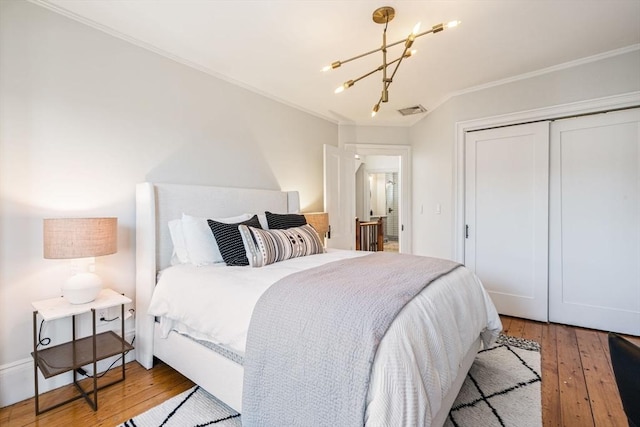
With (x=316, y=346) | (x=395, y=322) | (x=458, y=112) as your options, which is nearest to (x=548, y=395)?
(x=395, y=322)

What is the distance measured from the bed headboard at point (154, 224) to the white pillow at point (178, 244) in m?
0.07

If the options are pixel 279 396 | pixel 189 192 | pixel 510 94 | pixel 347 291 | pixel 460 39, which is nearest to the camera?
pixel 279 396

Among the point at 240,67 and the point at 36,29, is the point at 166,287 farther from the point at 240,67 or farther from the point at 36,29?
the point at 240,67

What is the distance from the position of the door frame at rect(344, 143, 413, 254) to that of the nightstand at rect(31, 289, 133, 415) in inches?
144

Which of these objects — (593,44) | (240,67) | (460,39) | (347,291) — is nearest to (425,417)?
(347,291)

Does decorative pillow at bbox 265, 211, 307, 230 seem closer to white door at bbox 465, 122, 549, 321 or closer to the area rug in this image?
the area rug

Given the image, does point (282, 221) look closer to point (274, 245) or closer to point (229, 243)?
point (274, 245)

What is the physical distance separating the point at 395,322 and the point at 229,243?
1432mm

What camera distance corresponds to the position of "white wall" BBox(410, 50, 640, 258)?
277cm

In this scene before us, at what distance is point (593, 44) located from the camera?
8.45ft

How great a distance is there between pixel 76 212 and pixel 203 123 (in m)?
1.27

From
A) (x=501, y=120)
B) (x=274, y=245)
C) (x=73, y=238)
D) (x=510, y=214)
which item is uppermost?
(x=501, y=120)

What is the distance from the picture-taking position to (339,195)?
14.6ft

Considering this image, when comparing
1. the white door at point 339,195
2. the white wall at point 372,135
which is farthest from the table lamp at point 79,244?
the white wall at point 372,135
